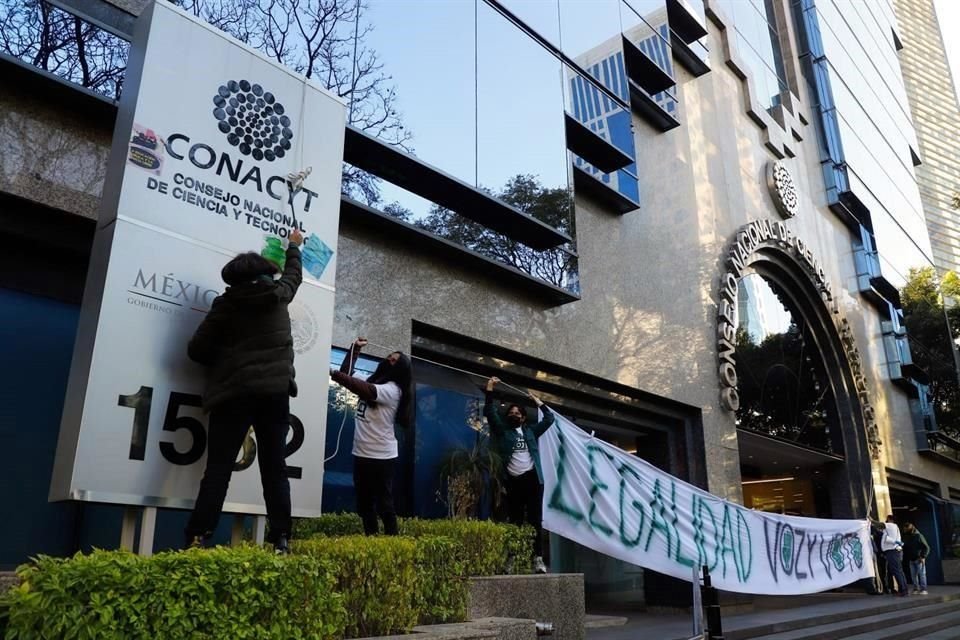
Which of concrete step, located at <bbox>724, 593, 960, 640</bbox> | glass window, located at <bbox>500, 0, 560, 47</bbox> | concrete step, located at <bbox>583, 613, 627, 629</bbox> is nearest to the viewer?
concrete step, located at <bbox>583, 613, 627, 629</bbox>

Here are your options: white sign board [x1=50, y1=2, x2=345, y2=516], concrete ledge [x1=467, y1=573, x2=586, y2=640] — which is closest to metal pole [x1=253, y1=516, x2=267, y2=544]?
white sign board [x1=50, y1=2, x2=345, y2=516]

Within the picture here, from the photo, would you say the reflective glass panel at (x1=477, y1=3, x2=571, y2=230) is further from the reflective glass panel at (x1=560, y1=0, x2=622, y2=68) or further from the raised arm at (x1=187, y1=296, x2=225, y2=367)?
the raised arm at (x1=187, y1=296, x2=225, y2=367)

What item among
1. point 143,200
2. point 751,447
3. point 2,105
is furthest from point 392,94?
point 751,447

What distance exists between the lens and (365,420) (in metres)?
5.56

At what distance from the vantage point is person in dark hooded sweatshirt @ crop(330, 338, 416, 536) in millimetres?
5430

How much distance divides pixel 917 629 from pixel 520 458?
805 cm

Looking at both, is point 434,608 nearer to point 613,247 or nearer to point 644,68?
point 613,247

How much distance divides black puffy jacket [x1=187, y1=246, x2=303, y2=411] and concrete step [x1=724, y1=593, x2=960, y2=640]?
6.53m

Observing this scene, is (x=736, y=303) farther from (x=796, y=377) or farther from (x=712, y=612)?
(x=712, y=612)

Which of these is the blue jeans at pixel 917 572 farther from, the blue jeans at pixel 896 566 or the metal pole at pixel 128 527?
the metal pole at pixel 128 527

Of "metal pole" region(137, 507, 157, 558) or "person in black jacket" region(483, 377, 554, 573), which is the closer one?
"metal pole" region(137, 507, 157, 558)

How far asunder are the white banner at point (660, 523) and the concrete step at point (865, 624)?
1.75 feet

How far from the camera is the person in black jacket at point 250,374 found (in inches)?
160

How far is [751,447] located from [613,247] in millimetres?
7241
